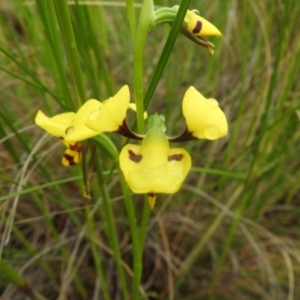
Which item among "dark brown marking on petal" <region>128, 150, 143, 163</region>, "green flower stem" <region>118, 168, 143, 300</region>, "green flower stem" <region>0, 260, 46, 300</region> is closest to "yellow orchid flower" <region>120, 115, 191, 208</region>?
"dark brown marking on petal" <region>128, 150, 143, 163</region>

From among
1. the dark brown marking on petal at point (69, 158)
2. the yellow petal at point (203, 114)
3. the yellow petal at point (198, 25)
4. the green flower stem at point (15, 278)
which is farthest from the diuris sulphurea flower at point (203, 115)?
the green flower stem at point (15, 278)

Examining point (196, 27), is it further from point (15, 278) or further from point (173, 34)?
point (15, 278)

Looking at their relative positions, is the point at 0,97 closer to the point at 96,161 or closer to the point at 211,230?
the point at 211,230

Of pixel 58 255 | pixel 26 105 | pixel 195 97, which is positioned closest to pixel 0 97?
pixel 26 105

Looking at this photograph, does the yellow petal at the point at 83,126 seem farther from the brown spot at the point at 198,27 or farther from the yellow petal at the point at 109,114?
the brown spot at the point at 198,27

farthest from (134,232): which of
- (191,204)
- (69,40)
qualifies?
(191,204)

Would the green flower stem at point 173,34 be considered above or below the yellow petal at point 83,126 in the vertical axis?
above
